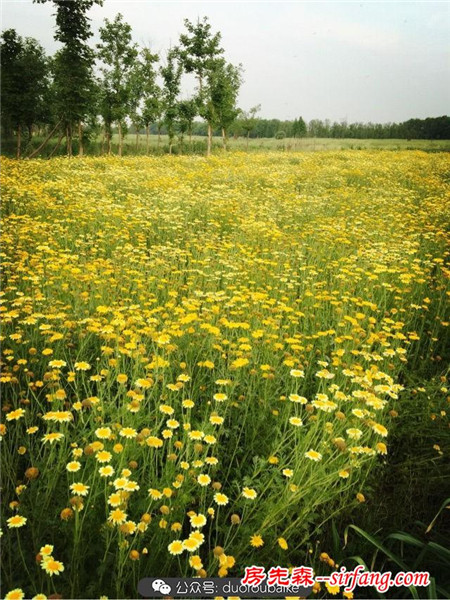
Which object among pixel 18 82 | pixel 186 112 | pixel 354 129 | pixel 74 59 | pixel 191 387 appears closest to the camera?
pixel 191 387

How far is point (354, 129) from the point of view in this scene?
304ft

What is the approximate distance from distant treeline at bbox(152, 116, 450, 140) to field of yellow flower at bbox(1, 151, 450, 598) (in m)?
47.9

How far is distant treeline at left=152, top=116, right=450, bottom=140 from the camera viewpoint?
6044cm

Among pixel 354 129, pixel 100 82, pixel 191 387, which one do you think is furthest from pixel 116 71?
pixel 354 129

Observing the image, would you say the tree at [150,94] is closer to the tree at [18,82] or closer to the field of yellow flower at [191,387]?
the tree at [18,82]

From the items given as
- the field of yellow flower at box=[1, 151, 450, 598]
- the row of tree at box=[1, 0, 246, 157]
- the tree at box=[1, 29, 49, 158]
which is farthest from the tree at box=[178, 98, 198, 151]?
the field of yellow flower at box=[1, 151, 450, 598]

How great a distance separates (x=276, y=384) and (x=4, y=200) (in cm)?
673

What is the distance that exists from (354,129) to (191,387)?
104m

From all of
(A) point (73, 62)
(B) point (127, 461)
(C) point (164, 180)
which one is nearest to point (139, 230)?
(C) point (164, 180)

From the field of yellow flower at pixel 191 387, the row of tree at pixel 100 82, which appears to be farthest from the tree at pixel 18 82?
the field of yellow flower at pixel 191 387

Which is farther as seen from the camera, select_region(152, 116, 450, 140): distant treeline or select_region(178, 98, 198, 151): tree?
select_region(152, 116, 450, 140): distant treeline

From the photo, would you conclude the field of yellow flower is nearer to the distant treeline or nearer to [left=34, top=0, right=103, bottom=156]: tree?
[left=34, top=0, right=103, bottom=156]: tree

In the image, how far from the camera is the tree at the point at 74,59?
18.9 metres

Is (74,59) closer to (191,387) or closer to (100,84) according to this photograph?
(100,84)
